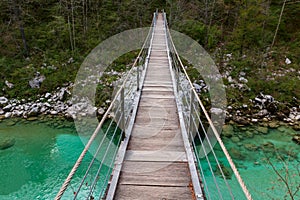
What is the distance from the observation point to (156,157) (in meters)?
2.39

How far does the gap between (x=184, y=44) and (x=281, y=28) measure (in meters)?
5.34

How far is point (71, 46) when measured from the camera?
37.1 feet

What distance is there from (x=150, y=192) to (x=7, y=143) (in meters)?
5.95

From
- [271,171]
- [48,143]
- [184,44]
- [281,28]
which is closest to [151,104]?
[271,171]

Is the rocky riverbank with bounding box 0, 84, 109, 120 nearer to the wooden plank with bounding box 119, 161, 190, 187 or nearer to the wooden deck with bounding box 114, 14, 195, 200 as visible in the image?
the wooden deck with bounding box 114, 14, 195, 200

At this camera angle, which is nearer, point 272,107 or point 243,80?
point 272,107

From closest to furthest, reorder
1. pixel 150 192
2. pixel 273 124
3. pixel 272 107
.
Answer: pixel 150 192, pixel 273 124, pixel 272 107

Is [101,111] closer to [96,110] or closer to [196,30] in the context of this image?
[96,110]

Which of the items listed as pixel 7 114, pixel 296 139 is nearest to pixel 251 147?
pixel 296 139

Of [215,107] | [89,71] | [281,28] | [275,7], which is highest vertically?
[275,7]

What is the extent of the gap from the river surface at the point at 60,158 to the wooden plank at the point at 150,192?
3.27 m

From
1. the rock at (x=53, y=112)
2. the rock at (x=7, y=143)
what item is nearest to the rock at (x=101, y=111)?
the rock at (x=53, y=112)

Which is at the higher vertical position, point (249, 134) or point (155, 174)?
point (155, 174)

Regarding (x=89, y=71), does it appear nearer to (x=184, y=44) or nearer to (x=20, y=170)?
(x=184, y=44)
